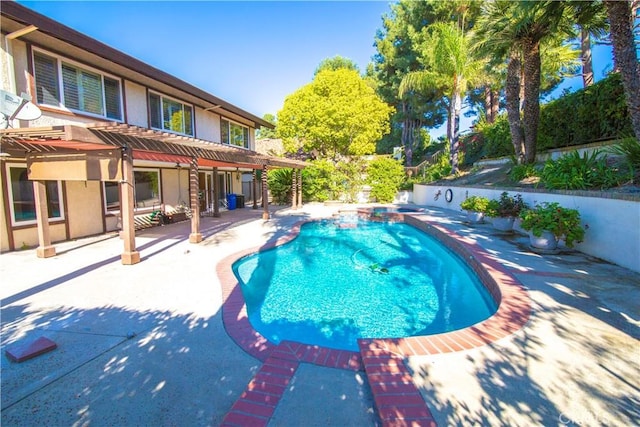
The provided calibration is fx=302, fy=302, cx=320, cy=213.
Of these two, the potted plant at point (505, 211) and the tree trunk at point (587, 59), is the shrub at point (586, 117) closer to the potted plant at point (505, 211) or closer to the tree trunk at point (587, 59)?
the potted plant at point (505, 211)

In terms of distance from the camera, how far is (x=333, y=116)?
77.1 ft

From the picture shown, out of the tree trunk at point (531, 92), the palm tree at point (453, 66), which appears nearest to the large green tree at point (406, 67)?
the palm tree at point (453, 66)

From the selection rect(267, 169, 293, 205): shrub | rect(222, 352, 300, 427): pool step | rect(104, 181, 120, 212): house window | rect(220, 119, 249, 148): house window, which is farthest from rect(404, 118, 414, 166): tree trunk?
rect(222, 352, 300, 427): pool step

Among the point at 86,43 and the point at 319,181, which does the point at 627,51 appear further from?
the point at 319,181

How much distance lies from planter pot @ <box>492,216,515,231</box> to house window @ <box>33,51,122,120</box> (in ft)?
46.4

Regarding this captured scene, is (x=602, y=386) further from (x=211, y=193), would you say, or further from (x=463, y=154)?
(x=463, y=154)

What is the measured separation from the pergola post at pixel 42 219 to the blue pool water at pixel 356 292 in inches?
190

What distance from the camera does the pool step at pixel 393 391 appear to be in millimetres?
2561

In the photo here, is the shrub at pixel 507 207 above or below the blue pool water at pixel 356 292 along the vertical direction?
above

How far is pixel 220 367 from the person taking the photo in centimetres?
339

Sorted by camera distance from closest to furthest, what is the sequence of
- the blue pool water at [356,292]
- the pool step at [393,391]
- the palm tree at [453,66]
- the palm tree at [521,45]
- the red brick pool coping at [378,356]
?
the pool step at [393,391] < the red brick pool coping at [378,356] < the blue pool water at [356,292] < the palm tree at [521,45] < the palm tree at [453,66]

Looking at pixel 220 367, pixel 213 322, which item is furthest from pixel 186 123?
pixel 220 367

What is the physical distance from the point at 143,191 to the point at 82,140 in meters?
8.12

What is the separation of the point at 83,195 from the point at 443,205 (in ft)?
61.4
